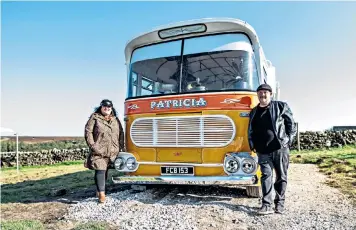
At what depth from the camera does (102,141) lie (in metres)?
6.39

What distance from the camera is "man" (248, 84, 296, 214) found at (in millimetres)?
5211

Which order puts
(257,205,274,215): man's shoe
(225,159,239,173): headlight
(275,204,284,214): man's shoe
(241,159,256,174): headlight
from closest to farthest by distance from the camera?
(257,205,274,215): man's shoe, (275,204,284,214): man's shoe, (241,159,256,174): headlight, (225,159,239,173): headlight

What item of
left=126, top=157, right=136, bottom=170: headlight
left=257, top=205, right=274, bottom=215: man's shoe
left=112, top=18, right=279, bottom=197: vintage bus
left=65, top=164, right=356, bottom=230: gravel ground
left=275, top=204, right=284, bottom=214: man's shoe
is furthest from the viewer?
left=126, top=157, right=136, bottom=170: headlight

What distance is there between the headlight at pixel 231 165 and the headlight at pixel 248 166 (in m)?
0.11

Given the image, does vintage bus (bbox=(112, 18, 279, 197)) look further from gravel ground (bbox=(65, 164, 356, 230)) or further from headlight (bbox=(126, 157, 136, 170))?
gravel ground (bbox=(65, 164, 356, 230))

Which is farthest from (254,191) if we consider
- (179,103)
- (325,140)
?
(325,140)

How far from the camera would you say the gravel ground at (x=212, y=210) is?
15.3 feet

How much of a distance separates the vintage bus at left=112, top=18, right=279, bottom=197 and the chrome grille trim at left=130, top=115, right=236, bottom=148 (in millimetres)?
18

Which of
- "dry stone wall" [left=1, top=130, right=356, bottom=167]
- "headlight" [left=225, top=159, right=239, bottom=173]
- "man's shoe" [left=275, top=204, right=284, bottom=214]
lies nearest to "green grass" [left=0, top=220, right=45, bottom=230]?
"headlight" [left=225, top=159, right=239, bottom=173]

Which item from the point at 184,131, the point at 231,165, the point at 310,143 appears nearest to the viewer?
the point at 231,165

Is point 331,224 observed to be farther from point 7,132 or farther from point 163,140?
point 7,132

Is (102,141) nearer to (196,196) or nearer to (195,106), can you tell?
(195,106)

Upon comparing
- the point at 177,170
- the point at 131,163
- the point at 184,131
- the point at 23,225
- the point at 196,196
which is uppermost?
the point at 184,131

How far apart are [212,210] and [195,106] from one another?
6.27 ft
